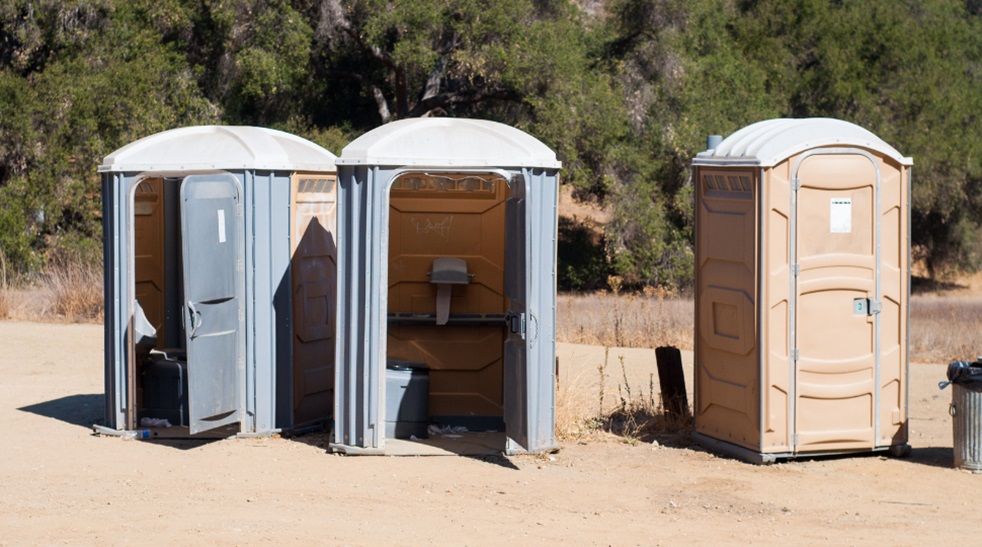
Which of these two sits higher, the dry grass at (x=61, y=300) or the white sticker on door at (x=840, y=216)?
the white sticker on door at (x=840, y=216)

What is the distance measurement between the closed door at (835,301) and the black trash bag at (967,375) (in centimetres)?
52

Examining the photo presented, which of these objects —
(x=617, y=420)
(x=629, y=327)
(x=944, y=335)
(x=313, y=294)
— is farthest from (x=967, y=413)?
(x=944, y=335)

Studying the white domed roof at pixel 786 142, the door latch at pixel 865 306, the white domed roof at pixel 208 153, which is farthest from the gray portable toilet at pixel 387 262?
the door latch at pixel 865 306

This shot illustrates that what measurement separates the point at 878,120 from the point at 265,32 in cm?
1284

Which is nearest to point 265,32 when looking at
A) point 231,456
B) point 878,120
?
point 878,120

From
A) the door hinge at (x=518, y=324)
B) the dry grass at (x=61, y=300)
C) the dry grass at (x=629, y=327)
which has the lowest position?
the dry grass at (x=629, y=327)

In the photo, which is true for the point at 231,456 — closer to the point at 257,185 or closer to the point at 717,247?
the point at 257,185

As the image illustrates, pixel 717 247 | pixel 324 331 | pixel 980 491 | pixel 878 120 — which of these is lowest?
pixel 980 491

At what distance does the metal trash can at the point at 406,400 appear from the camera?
372 inches

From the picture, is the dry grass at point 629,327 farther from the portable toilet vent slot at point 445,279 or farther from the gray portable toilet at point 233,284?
the gray portable toilet at point 233,284

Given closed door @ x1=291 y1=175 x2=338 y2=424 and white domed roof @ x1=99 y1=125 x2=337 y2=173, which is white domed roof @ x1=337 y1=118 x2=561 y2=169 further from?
closed door @ x1=291 y1=175 x2=338 y2=424

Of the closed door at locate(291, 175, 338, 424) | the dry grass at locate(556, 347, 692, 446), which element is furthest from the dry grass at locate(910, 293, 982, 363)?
the closed door at locate(291, 175, 338, 424)

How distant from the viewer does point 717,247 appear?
887 centimetres

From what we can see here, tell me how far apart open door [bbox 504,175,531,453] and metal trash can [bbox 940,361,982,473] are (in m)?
2.83
